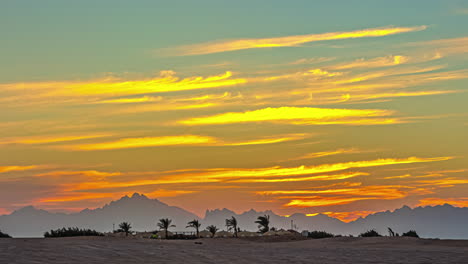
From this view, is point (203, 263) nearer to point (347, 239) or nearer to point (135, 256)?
point (135, 256)

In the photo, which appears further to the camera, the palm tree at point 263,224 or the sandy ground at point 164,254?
the palm tree at point 263,224

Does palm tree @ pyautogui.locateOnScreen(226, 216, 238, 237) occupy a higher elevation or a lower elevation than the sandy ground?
higher

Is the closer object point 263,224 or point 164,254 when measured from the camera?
point 164,254

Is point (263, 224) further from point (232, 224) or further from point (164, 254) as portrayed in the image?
point (164, 254)

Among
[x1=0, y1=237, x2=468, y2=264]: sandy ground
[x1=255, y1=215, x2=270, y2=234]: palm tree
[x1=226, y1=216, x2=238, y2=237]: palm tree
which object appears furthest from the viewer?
[x1=255, y1=215, x2=270, y2=234]: palm tree

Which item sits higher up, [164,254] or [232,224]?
[232,224]

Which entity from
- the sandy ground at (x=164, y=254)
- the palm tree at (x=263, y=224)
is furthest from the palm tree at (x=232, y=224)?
the sandy ground at (x=164, y=254)

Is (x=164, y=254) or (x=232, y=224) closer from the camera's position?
(x=164, y=254)

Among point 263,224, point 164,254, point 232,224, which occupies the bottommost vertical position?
point 164,254

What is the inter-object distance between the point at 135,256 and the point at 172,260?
157cm

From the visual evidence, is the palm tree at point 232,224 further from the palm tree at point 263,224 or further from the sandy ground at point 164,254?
the sandy ground at point 164,254

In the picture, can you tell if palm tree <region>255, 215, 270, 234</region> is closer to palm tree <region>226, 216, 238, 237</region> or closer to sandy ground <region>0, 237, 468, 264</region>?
palm tree <region>226, 216, 238, 237</region>

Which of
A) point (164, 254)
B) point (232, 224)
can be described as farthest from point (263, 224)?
point (164, 254)

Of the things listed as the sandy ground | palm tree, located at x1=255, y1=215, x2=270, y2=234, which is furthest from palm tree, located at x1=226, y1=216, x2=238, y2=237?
the sandy ground
